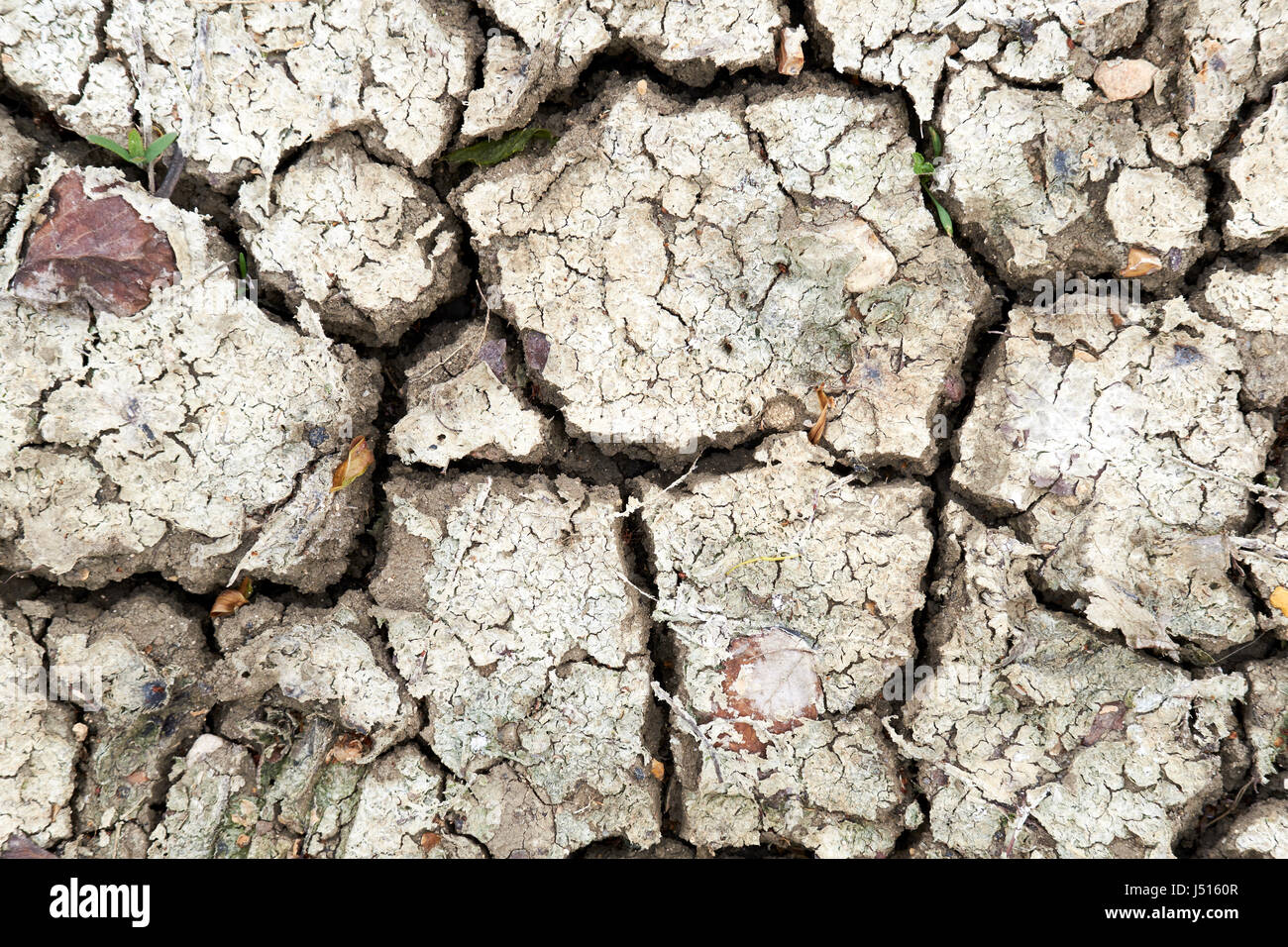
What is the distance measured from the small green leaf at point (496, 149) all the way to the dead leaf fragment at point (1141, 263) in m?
1.28

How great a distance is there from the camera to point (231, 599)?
1.82 meters

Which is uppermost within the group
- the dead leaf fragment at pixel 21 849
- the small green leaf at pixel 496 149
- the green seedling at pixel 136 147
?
the small green leaf at pixel 496 149

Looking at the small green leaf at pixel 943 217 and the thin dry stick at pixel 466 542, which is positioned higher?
the small green leaf at pixel 943 217

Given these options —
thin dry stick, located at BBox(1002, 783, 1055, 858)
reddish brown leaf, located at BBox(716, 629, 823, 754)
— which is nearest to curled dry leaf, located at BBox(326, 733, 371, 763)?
reddish brown leaf, located at BBox(716, 629, 823, 754)

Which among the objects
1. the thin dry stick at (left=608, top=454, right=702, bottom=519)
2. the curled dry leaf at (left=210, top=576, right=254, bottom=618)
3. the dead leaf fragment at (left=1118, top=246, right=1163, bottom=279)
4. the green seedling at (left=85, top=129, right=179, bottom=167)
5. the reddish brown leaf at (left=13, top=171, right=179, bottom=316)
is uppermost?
the green seedling at (left=85, top=129, right=179, bottom=167)

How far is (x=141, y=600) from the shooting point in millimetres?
1792

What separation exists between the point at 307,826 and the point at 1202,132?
2.43m

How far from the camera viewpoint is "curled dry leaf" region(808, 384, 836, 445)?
1.83 metres

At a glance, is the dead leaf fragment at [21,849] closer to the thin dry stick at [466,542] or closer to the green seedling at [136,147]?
the thin dry stick at [466,542]

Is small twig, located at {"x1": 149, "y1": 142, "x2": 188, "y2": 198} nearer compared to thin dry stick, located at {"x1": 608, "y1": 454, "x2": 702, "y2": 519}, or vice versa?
small twig, located at {"x1": 149, "y1": 142, "x2": 188, "y2": 198}

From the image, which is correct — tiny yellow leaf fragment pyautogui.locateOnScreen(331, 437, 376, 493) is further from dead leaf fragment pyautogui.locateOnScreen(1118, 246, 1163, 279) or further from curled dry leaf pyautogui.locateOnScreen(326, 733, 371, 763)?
dead leaf fragment pyautogui.locateOnScreen(1118, 246, 1163, 279)

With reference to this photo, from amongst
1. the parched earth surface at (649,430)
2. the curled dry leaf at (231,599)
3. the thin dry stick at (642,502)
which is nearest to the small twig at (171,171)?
the parched earth surface at (649,430)

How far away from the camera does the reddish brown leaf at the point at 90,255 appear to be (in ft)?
5.48
